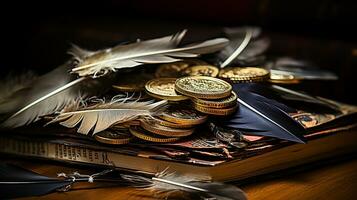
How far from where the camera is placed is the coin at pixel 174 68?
88cm

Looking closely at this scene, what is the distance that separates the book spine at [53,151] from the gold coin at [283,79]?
0.30 meters

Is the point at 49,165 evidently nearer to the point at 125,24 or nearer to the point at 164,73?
the point at 164,73

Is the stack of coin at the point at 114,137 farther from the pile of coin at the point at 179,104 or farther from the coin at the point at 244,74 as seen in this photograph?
the coin at the point at 244,74

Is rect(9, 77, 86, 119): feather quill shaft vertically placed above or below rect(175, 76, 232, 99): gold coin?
below

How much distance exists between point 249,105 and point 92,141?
0.22m

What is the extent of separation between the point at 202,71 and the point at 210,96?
0.15 m

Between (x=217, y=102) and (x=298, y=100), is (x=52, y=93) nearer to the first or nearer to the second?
(x=217, y=102)

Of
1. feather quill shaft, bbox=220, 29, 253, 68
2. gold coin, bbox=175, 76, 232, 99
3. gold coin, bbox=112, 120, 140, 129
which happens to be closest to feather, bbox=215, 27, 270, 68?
feather quill shaft, bbox=220, 29, 253, 68

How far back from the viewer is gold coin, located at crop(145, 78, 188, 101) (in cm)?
76

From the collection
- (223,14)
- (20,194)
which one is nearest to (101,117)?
(20,194)

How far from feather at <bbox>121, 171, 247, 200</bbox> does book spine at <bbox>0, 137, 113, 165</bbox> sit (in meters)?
0.07

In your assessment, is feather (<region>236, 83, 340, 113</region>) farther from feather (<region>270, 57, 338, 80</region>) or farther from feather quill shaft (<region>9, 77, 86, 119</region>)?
feather quill shaft (<region>9, 77, 86, 119</region>)

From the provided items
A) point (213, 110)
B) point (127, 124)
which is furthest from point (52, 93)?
point (213, 110)

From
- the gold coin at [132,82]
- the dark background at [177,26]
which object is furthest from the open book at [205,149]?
the dark background at [177,26]
